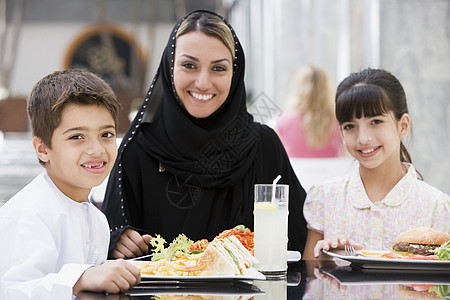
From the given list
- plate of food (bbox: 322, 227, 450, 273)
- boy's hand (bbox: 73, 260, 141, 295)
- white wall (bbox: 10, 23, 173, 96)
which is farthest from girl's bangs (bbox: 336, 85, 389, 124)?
white wall (bbox: 10, 23, 173, 96)

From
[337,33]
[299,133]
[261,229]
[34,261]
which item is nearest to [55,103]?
[34,261]

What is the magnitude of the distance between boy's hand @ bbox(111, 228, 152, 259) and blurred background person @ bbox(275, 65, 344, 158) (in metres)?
2.96

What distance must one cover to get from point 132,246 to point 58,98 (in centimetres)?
44

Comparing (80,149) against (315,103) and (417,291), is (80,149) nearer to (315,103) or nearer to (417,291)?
(417,291)

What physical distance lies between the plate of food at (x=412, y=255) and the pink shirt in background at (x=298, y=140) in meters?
2.93

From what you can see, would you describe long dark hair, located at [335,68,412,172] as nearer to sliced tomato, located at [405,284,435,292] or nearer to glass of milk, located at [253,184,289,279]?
glass of milk, located at [253,184,289,279]

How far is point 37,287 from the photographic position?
47.4 inches

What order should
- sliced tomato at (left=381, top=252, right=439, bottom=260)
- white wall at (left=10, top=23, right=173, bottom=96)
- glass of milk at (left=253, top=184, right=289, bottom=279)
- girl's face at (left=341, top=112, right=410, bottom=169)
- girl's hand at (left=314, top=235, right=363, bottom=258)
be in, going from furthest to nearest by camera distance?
1. white wall at (left=10, top=23, right=173, bottom=96)
2. girl's face at (left=341, top=112, right=410, bottom=169)
3. girl's hand at (left=314, top=235, right=363, bottom=258)
4. sliced tomato at (left=381, top=252, right=439, bottom=260)
5. glass of milk at (left=253, top=184, right=289, bottom=279)

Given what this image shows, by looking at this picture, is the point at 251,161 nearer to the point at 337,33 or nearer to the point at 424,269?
the point at 424,269

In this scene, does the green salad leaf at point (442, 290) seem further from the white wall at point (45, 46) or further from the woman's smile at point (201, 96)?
the white wall at point (45, 46)

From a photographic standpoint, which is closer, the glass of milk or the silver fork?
the glass of milk

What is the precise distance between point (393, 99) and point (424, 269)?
749 millimetres

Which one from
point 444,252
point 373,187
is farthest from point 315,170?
point 444,252

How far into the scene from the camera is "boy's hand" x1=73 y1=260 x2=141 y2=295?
3.98 ft
